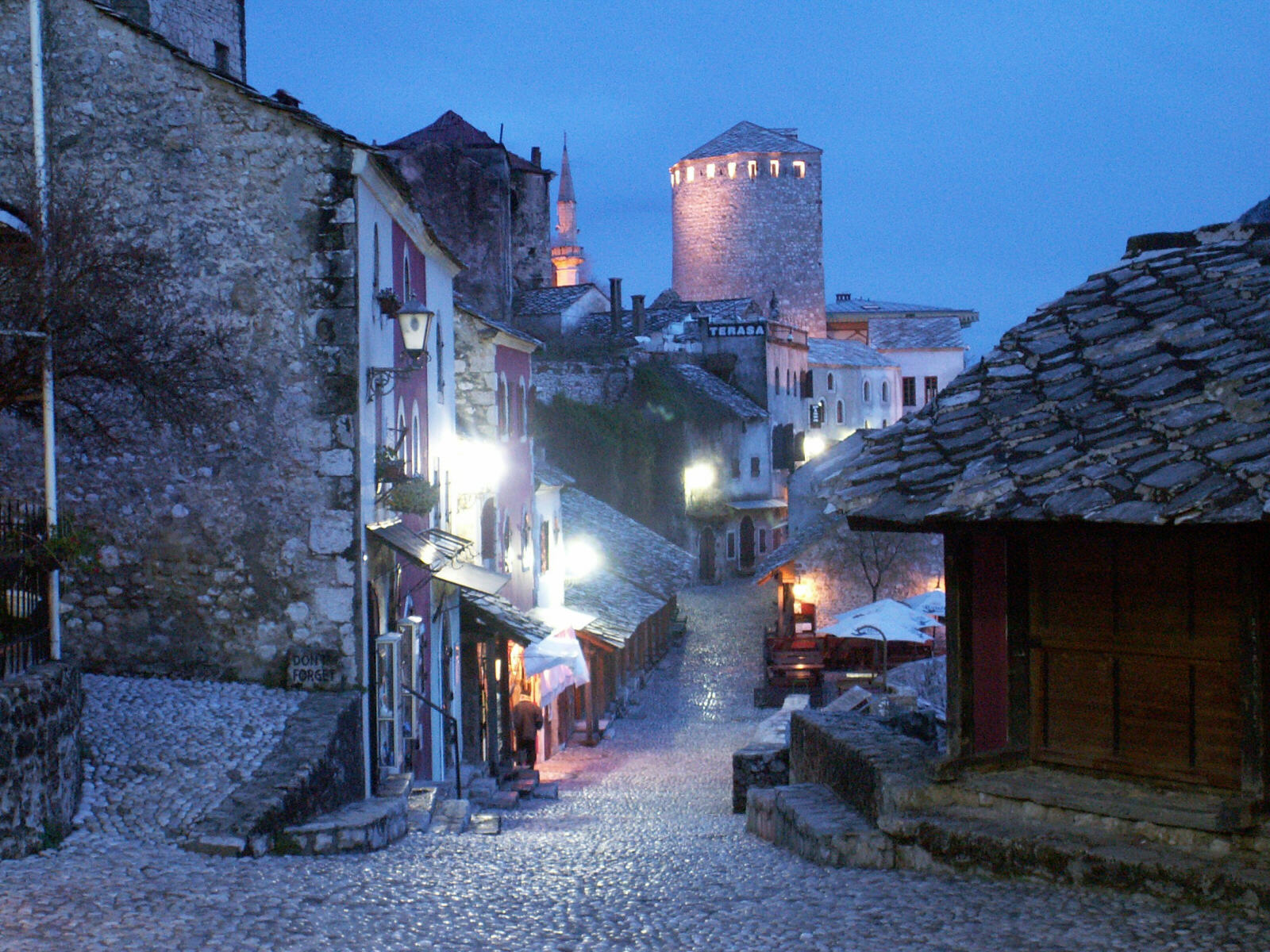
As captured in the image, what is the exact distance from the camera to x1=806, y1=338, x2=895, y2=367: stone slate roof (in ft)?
201

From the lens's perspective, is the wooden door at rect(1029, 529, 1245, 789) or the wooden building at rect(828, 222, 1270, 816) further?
the wooden door at rect(1029, 529, 1245, 789)

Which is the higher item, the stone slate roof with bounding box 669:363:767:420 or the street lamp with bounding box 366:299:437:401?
the stone slate roof with bounding box 669:363:767:420

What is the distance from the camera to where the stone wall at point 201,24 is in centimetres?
1506

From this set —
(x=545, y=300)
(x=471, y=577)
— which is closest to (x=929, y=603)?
(x=471, y=577)

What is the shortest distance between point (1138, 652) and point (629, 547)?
24.7 metres

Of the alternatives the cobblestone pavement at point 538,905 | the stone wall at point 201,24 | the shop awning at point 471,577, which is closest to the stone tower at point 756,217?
the stone wall at point 201,24

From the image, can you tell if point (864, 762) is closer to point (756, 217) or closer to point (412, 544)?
point (412, 544)

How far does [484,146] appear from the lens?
133 feet

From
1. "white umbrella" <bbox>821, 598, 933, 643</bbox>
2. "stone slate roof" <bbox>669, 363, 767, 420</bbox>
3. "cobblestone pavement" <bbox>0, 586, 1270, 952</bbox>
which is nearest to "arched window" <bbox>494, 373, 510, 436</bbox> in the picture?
"white umbrella" <bbox>821, 598, 933, 643</bbox>

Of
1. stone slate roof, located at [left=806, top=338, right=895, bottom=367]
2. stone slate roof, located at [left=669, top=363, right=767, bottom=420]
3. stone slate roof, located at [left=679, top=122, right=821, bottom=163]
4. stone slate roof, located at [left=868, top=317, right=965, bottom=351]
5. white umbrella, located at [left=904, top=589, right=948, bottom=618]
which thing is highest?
stone slate roof, located at [left=679, top=122, right=821, bottom=163]

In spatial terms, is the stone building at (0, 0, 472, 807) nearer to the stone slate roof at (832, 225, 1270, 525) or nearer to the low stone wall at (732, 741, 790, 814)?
the low stone wall at (732, 741, 790, 814)

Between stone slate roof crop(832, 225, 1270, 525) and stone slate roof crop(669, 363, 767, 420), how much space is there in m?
40.1

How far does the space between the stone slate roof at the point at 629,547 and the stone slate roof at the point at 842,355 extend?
90.5ft

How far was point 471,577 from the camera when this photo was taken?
47.2ft
